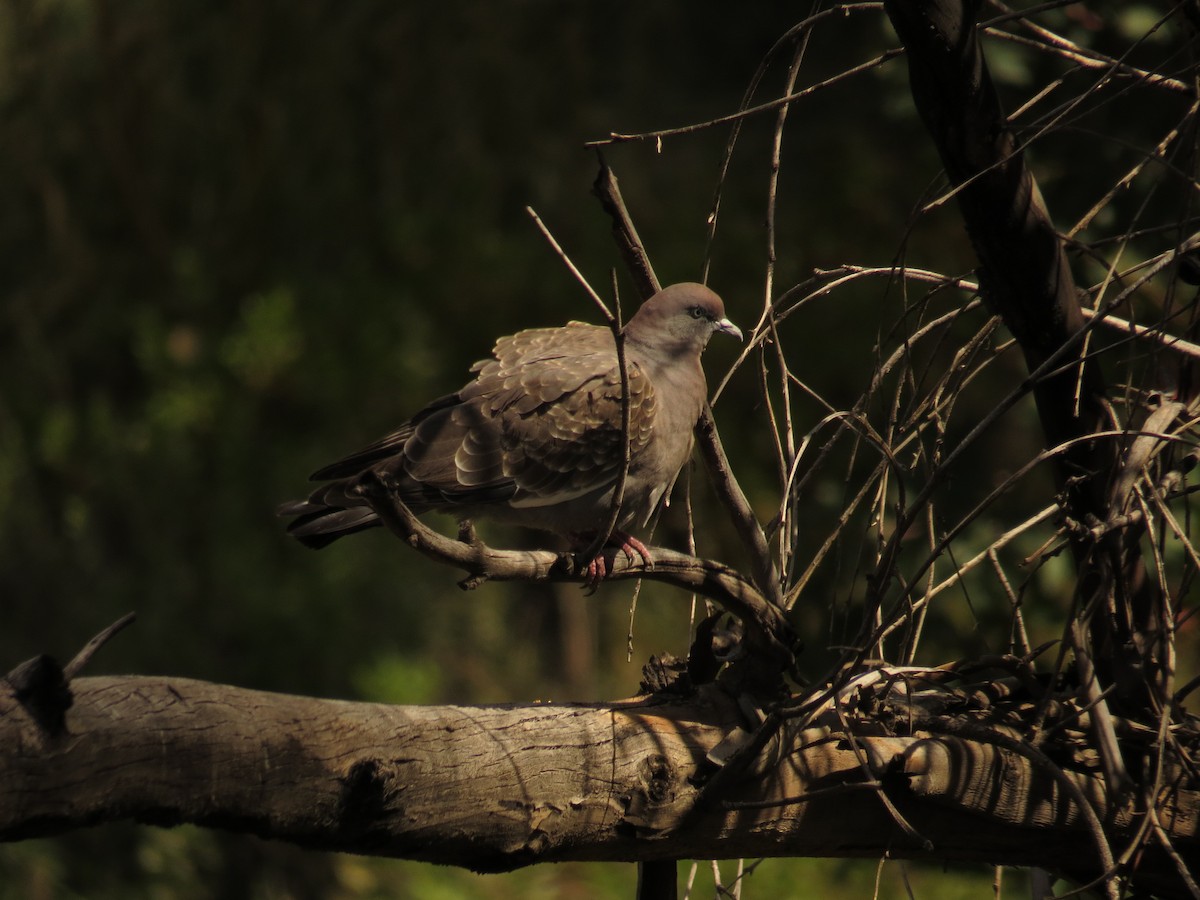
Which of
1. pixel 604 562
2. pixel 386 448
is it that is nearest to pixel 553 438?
pixel 386 448

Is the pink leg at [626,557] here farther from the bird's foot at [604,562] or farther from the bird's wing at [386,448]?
the bird's wing at [386,448]

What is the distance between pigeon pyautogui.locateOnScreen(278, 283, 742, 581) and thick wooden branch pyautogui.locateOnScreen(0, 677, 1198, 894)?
3.13ft

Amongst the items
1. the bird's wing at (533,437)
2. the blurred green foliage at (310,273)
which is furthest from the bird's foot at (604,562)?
the blurred green foliage at (310,273)

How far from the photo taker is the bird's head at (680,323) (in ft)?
10.7

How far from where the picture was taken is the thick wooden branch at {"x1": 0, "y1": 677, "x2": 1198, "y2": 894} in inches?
58.4

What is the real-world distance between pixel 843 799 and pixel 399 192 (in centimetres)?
492

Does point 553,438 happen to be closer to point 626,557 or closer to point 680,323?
point 680,323

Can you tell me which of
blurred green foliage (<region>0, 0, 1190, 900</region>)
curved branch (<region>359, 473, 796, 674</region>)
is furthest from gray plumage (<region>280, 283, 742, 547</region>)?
blurred green foliage (<region>0, 0, 1190, 900</region>)

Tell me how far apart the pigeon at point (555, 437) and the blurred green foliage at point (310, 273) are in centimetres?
258

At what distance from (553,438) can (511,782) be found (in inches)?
53.6

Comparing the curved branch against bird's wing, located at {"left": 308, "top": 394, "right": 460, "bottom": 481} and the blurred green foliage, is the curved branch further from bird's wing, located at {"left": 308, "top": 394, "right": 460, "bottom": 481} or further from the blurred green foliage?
the blurred green foliage

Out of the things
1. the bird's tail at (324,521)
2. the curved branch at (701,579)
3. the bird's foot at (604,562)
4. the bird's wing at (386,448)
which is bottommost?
the curved branch at (701,579)

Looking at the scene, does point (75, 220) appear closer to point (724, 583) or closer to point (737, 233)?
point (737, 233)

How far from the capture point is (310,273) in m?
6.23
